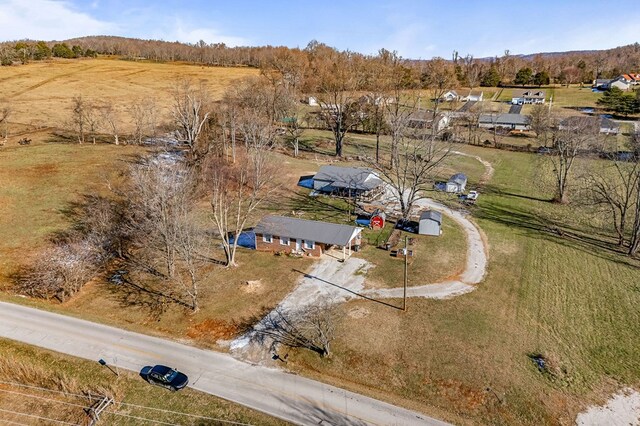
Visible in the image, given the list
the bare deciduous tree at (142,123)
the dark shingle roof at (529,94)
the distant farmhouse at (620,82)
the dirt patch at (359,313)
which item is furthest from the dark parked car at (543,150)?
the bare deciduous tree at (142,123)

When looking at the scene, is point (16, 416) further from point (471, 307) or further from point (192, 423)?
point (471, 307)

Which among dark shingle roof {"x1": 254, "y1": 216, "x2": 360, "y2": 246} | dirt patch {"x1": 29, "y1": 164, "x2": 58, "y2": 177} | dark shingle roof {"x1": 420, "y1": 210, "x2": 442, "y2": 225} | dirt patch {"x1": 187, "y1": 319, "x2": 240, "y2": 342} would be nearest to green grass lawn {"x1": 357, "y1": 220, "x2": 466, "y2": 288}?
dark shingle roof {"x1": 420, "y1": 210, "x2": 442, "y2": 225}

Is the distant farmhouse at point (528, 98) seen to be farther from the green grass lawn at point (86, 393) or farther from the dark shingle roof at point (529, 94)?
the green grass lawn at point (86, 393)

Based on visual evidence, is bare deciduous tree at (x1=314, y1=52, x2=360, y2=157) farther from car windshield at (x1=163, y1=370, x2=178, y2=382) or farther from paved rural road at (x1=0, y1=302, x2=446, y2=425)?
car windshield at (x1=163, y1=370, x2=178, y2=382)

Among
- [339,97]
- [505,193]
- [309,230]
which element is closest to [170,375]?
[309,230]

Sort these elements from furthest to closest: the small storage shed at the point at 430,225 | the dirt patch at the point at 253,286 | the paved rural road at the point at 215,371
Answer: the small storage shed at the point at 430,225, the dirt patch at the point at 253,286, the paved rural road at the point at 215,371

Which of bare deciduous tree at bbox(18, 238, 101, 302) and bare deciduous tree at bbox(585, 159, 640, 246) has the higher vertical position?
bare deciduous tree at bbox(585, 159, 640, 246)

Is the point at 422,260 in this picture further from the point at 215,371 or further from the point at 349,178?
the point at 215,371
